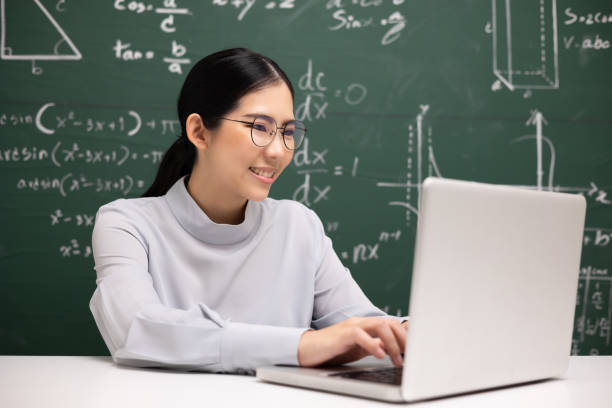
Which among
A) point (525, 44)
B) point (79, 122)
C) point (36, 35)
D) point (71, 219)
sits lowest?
point (71, 219)

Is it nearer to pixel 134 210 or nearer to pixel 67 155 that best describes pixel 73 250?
pixel 67 155

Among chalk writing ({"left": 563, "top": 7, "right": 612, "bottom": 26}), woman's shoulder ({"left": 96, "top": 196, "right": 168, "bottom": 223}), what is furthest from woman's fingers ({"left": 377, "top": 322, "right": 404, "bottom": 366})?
chalk writing ({"left": 563, "top": 7, "right": 612, "bottom": 26})

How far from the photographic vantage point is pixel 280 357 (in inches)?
47.2

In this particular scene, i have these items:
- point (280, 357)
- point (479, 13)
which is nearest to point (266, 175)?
point (280, 357)

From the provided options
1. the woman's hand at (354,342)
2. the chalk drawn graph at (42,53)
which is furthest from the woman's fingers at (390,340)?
the chalk drawn graph at (42,53)

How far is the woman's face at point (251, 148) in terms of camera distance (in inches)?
62.9

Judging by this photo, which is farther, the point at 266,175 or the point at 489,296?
the point at 266,175

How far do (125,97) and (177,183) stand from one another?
1072mm

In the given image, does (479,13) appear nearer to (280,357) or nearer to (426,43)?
(426,43)

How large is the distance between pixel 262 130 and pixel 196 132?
197mm

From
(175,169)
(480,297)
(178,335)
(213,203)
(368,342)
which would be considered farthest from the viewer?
(175,169)

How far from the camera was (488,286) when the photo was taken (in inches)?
38.6

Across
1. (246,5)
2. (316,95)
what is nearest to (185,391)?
(316,95)

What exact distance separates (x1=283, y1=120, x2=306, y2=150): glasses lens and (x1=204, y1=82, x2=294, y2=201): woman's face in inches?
0.6
